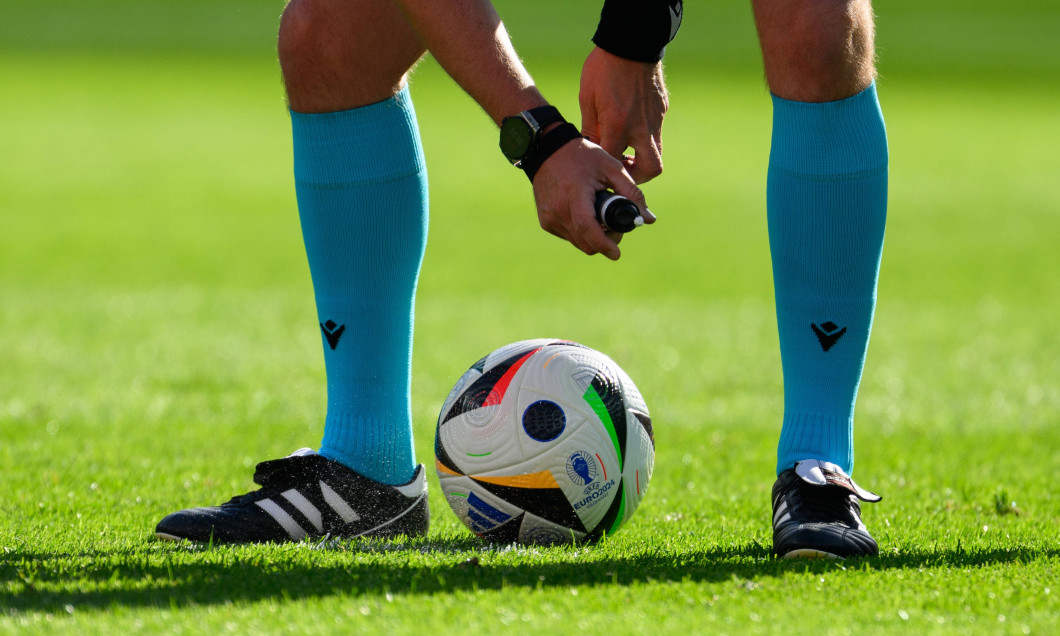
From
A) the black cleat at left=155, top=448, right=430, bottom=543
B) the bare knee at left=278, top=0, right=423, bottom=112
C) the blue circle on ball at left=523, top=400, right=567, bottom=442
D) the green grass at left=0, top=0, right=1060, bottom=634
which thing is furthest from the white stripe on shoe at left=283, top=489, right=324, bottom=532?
the bare knee at left=278, top=0, right=423, bottom=112

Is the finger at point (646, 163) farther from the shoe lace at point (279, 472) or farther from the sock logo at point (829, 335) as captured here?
the shoe lace at point (279, 472)

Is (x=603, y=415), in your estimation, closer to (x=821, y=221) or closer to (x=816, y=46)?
(x=821, y=221)

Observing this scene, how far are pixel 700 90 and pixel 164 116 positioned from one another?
12.8m

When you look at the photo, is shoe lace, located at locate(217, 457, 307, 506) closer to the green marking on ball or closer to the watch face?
the green marking on ball

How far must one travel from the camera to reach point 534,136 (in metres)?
2.39

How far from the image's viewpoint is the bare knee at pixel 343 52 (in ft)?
10.1

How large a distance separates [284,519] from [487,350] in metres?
4.10

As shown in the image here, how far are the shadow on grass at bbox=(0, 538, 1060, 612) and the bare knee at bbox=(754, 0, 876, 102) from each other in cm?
110

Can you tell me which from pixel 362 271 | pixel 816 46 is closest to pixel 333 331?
pixel 362 271

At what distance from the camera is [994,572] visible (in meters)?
2.59

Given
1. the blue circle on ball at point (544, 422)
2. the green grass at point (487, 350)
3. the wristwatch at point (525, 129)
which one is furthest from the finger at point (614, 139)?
the green grass at point (487, 350)

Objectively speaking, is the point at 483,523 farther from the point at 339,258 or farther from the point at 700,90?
the point at 700,90

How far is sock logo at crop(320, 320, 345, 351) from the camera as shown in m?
3.22

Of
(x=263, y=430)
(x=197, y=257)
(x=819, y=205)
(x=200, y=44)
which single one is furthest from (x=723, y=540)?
(x=200, y=44)
